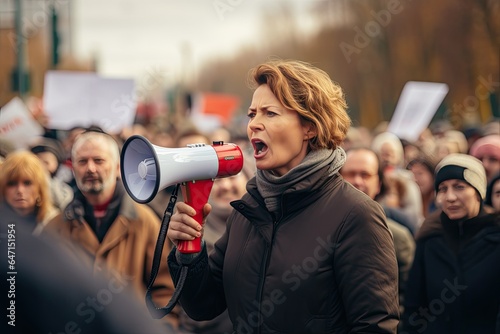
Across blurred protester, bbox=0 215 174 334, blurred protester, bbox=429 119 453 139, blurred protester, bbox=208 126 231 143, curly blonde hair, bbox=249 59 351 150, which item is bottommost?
blurred protester, bbox=429 119 453 139

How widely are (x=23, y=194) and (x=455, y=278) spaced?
2580mm

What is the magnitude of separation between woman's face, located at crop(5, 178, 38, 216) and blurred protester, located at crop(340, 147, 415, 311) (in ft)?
6.15

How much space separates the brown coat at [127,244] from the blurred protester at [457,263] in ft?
4.29

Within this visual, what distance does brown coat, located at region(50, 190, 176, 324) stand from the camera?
4762 millimetres

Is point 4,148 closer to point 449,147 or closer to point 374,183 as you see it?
point 374,183

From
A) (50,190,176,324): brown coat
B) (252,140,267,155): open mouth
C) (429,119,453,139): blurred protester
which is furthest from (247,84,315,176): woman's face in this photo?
(429,119,453,139): blurred protester

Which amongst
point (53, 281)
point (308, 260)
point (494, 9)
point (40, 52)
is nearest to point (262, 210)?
point (308, 260)

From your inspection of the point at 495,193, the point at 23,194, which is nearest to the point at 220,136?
the point at 23,194

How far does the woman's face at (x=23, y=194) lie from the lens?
530cm

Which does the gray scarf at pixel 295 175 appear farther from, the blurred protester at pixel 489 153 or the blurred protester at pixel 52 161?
the blurred protester at pixel 52 161

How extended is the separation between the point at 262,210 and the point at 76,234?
2156 millimetres

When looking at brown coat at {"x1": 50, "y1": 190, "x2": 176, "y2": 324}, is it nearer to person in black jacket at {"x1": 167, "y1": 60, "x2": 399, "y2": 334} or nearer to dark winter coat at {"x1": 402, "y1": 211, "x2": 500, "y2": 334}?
dark winter coat at {"x1": 402, "y1": 211, "x2": 500, "y2": 334}

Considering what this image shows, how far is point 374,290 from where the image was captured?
8.68ft

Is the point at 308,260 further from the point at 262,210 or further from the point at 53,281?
the point at 53,281
